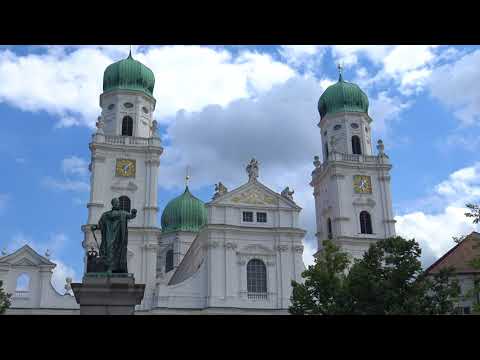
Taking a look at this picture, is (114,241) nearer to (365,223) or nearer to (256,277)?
(256,277)

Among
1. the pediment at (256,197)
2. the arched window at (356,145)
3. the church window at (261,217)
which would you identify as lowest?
the church window at (261,217)

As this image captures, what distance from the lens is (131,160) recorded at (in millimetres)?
50031

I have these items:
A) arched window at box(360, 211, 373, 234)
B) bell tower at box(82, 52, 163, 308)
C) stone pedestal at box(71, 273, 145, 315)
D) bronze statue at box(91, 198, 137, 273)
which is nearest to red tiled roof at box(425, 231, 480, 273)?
arched window at box(360, 211, 373, 234)

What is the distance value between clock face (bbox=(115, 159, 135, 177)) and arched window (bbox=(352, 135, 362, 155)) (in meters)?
20.8

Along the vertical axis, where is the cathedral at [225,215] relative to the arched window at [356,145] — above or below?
below

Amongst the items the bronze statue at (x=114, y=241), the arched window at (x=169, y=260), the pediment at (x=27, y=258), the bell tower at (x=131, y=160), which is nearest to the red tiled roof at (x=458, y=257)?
the bell tower at (x=131, y=160)

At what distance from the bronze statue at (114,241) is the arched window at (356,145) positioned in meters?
41.1

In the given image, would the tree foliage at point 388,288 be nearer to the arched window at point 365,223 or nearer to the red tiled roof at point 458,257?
the red tiled roof at point 458,257

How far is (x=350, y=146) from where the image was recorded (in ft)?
182

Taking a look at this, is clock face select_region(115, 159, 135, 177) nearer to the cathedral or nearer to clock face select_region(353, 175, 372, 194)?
the cathedral

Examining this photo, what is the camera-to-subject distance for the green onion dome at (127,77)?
176 feet

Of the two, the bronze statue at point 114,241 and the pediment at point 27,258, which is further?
the pediment at point 27,258
